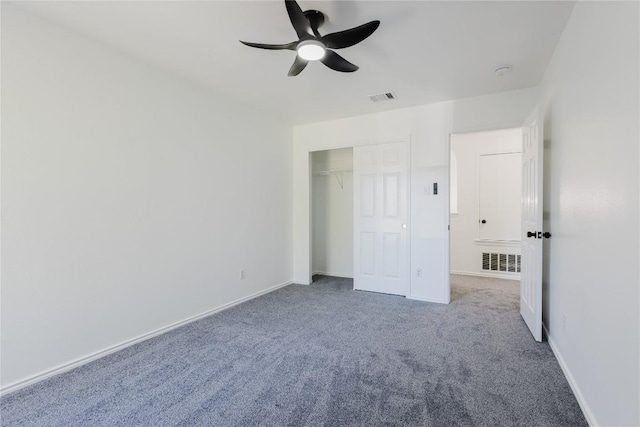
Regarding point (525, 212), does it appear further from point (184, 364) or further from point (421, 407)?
point (184, 364)

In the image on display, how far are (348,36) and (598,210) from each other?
1759mm

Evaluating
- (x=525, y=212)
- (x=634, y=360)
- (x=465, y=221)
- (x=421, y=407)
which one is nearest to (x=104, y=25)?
(x=421, y=407)

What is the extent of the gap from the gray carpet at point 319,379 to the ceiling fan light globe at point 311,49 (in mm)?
2269

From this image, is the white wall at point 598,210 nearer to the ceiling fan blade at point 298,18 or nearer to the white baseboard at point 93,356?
the ceiling fan blade at point 298,18

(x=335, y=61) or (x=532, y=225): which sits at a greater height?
(x=335, y=61)

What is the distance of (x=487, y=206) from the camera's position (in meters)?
5.30

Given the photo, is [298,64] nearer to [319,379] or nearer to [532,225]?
[319,379]

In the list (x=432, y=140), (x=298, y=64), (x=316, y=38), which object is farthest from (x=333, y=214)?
(x=316, y=38)

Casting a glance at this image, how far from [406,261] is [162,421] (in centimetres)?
312

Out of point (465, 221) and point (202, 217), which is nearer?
point (202, 217)

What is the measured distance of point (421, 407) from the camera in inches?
69.7

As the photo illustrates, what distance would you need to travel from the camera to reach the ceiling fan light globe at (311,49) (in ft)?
6.55

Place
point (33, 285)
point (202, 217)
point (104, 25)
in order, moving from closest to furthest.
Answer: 1. point (33, 285)
2. point (104, 25)
3. point (202, 217)

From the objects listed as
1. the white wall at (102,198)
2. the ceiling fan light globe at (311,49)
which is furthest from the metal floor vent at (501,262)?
the ceiling fan light globe at (311,49)
